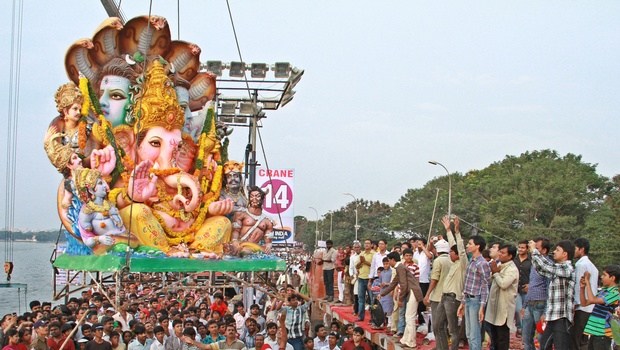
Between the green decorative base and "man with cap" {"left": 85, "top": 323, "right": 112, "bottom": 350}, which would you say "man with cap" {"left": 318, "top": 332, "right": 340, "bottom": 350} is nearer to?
the green decorative base

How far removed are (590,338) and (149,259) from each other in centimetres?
706

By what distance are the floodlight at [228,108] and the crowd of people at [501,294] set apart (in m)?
13.3

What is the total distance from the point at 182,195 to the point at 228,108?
38.1 ft

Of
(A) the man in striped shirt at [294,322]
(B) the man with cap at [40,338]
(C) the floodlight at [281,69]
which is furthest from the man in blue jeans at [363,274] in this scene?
(C) the floodlight at [281,69]

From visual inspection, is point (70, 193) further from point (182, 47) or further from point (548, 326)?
point (548, 326)

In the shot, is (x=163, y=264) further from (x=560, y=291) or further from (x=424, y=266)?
(x=560, y=291)

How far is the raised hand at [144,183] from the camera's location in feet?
45.5

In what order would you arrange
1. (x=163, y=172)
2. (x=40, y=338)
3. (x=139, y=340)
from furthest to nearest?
(x=163, y=172)
(x=139, y=340)
(x=40, y=338)

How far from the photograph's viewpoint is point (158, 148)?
46.6ft

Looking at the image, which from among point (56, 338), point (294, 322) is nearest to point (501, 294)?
point (294, 322)

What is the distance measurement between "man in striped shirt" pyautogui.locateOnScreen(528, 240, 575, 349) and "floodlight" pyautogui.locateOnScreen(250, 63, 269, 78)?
15270mm

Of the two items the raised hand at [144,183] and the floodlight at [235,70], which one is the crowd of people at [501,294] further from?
the floodlight at [235,70]

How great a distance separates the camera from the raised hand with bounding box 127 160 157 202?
1388cm

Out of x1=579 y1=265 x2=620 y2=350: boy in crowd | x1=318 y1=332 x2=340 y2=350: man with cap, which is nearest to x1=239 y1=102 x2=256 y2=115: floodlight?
x1=318 y1=332 x2=340 y2=350: man with cap
